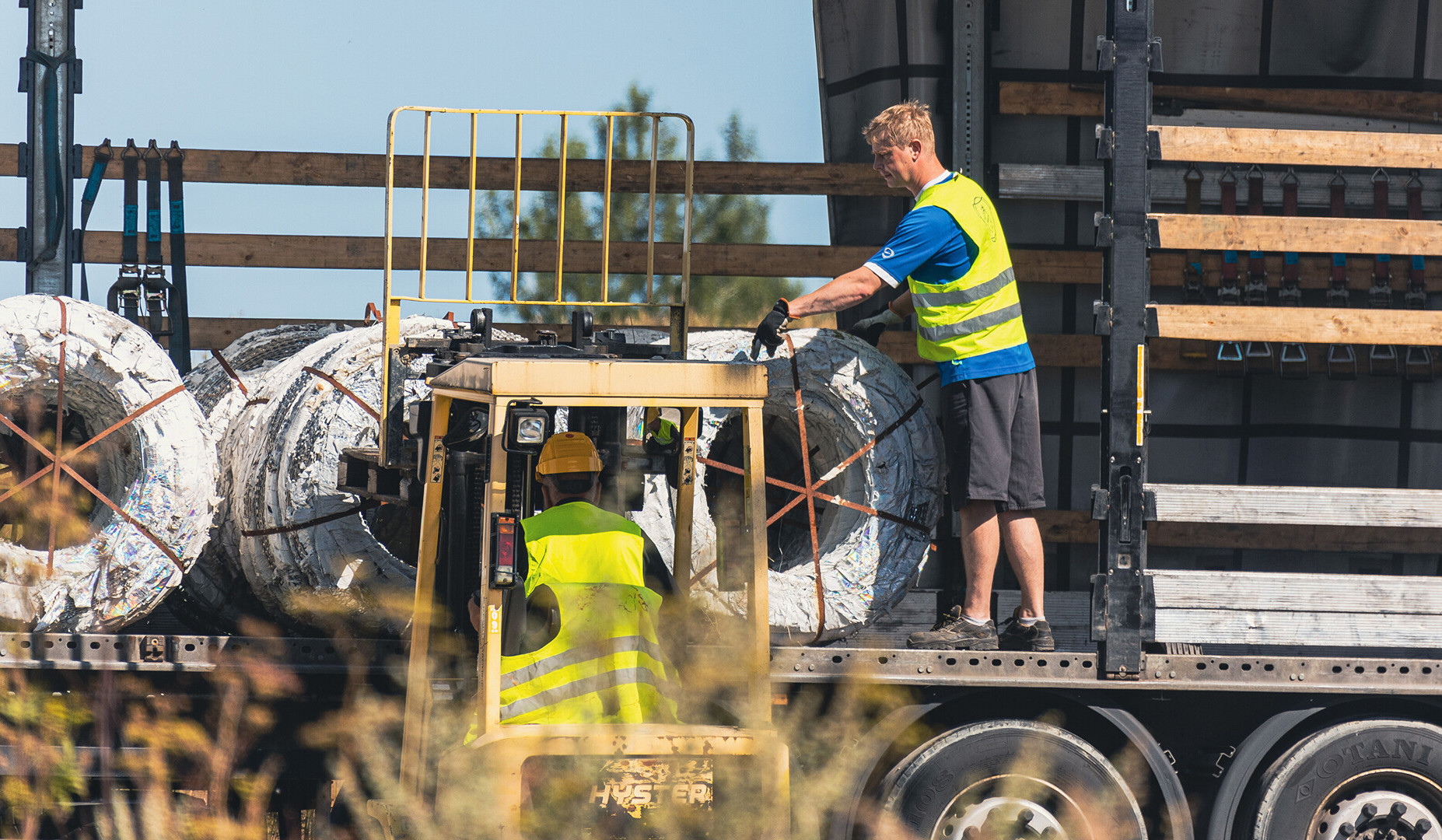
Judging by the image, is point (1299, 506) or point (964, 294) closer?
point (1299, 506)

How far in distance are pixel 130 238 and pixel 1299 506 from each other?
5420 mm

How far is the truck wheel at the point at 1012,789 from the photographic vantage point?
4.58 m

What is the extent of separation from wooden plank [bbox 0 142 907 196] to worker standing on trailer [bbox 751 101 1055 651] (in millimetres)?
1964

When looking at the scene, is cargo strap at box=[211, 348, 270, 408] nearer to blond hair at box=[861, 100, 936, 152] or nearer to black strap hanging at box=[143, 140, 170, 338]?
black strap hanging at box=[143, 140, 170, 338]

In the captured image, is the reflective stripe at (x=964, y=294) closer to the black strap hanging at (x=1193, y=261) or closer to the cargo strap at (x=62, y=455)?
the black strap hanging at (x=1193, y=261)

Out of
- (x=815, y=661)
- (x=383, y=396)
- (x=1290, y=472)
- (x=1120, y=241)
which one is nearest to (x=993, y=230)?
(x=1120, y=241)

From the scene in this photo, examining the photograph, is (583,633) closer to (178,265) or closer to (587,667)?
(587,667)

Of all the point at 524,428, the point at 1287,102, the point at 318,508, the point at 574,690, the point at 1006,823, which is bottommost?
the point at 1006,823

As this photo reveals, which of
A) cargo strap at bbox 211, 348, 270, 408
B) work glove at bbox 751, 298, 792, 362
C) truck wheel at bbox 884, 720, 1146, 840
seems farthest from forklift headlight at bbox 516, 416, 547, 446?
cargo strap at bbox 211, 348, 270, 408

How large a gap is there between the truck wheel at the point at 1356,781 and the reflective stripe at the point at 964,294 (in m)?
1.92

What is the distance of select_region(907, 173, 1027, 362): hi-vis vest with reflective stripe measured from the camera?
192 inches

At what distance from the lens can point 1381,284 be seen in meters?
6.93

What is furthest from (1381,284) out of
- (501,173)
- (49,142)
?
(49,142)

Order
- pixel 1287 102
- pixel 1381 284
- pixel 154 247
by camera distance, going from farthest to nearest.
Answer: pixel 1287 102, pixel 1381 284, pixel 154 247
